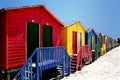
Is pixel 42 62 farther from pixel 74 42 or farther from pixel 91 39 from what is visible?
pixel 91 39

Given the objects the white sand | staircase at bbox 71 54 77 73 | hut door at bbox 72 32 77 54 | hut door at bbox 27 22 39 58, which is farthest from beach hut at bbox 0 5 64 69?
hut door at bbox 72 32 77 54

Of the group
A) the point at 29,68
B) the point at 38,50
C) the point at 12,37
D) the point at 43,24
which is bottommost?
the point at 29,68

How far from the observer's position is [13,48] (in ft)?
34.9

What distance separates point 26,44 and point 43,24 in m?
2.45

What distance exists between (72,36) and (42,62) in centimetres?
840

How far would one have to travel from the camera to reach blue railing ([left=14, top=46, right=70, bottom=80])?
32.7 feet

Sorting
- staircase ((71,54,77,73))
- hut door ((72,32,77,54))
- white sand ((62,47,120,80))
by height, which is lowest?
white sand ((62,47,120,80))

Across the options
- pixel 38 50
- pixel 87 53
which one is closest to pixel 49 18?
→ pixel 38 50

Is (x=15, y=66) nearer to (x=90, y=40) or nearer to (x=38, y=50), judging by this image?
(x=38, y=50)

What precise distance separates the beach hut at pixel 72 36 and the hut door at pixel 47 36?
3037 mm

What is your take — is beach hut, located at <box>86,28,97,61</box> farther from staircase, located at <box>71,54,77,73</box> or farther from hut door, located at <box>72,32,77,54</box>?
staircase, located at <box>71,54,77,73</box>

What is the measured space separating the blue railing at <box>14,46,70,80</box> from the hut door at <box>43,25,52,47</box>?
3.83 ft

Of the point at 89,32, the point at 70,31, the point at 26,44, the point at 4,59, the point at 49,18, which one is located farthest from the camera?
the point at 89,32

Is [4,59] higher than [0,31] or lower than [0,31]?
lower
